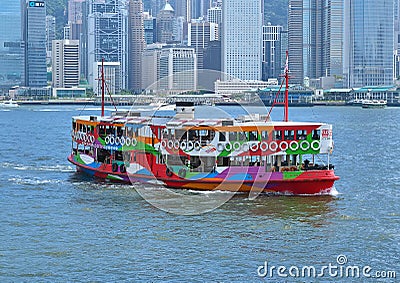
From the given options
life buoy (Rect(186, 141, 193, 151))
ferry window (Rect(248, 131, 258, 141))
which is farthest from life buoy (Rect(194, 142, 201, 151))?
ferry window (Rect(248, 131, 258, 141))

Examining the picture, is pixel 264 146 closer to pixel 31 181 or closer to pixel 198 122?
pixel 198 122

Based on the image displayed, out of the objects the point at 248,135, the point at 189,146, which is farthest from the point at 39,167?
the point at 248,135

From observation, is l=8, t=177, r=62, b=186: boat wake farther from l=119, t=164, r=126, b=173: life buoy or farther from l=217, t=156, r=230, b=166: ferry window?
l=217, t=156, r=230, b=166: ferry window

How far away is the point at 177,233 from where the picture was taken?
3341 cm

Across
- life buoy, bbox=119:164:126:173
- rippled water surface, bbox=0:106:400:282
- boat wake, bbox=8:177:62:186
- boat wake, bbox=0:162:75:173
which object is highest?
life buoy, bbox=119:164:126:173

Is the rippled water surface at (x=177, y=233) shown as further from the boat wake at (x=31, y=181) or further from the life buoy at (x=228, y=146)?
the life buoy at (x=228, y=146)

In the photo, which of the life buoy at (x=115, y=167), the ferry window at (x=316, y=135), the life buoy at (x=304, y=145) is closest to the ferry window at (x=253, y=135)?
the life buoy at (x=304, y=145)

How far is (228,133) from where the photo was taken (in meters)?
40.8

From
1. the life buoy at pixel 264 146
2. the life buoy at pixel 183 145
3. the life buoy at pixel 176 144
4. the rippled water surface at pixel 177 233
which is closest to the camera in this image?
the rippled water surface at pixel 177 233

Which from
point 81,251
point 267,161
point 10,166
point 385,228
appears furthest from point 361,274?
point 10,166

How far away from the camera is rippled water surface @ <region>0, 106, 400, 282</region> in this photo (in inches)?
1130

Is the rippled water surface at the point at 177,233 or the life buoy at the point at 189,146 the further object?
the life buoy at the point at 189,146

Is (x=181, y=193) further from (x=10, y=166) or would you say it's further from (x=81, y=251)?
(x=10, y=166)

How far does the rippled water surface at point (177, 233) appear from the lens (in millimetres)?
28703
